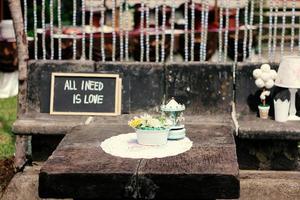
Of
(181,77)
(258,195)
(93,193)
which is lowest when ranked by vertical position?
(258,195)

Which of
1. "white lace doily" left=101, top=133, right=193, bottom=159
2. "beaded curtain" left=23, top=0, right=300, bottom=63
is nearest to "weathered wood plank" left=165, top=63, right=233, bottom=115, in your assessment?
"beaded curtain" left=23, top=0, right=300, bottom=63

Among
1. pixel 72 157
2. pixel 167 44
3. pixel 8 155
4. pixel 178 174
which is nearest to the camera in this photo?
pixel 178 174

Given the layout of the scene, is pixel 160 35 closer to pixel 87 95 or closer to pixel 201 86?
pixel 201 86

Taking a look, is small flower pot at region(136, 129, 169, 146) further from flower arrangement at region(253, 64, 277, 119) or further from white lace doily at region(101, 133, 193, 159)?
flower arrangement at region(253, 64, 277, 119)

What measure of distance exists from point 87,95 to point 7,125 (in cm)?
281

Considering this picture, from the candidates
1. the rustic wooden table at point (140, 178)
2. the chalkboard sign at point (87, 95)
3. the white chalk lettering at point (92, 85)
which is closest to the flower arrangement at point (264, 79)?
the chalkboard sign at point (87, 95)

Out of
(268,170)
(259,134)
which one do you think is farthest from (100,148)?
(268,170)

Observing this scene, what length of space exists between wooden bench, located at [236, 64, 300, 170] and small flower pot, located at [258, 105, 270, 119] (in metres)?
0.06

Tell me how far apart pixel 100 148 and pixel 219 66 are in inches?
83.2

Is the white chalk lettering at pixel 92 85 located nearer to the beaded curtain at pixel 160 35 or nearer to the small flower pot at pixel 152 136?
the beaded curtain at pixel 160 35

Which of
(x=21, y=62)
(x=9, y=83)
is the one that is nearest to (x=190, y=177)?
(x=21, y=62)

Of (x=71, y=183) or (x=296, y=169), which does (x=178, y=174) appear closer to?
(x=71, y=183)

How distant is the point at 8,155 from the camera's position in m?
6.97

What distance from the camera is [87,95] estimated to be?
6.02 meters
